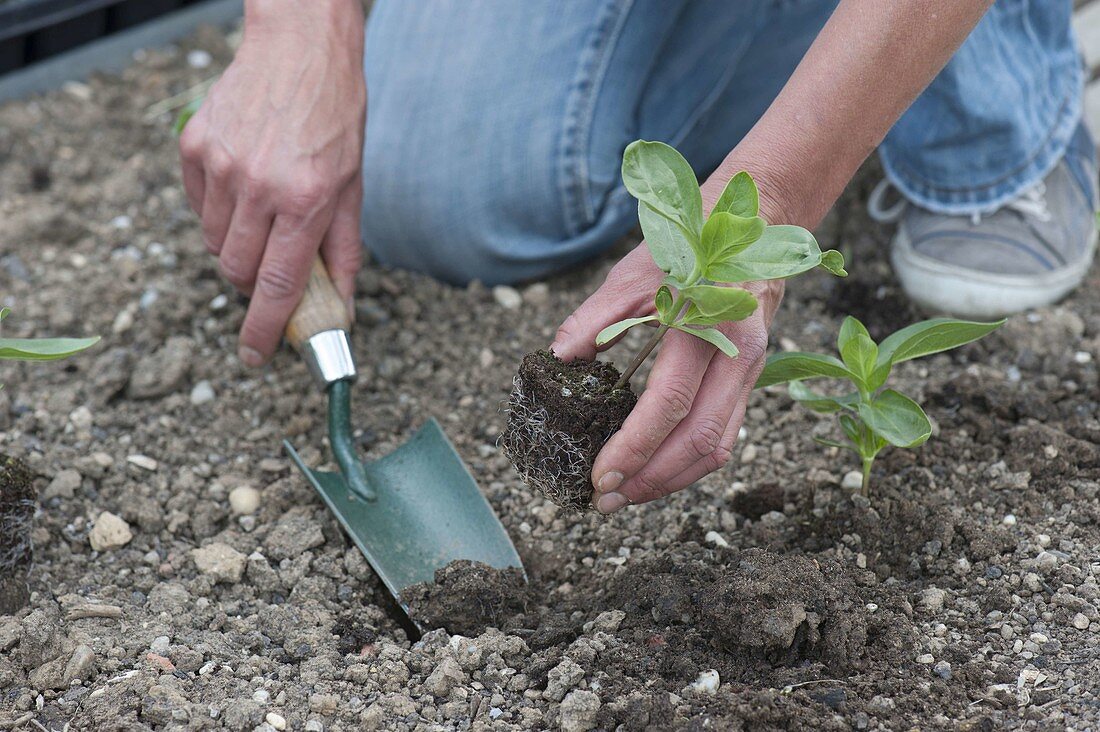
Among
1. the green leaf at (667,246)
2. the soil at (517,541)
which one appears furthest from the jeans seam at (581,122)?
the green leaf at (667,246)

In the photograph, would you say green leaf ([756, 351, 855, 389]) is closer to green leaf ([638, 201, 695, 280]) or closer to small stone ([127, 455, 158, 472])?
green leaf ([638, 201, 695, 280])

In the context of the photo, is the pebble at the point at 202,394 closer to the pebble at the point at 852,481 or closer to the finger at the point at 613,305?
the finger at the point at 613,305

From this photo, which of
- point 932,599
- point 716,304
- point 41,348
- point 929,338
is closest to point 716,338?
point 716,304

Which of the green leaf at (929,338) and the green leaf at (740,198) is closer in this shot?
the green leaf at (740,198)

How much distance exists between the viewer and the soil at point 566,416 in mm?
1228

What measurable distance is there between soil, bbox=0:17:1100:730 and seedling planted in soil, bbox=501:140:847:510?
24 centimetres

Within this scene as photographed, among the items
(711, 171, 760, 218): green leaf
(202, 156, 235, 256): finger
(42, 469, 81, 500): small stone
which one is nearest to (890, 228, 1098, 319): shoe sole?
(711, 171, 760, 218): green leaf

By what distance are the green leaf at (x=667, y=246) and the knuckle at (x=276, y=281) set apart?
0.68 meters

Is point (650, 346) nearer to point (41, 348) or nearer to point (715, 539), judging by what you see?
point (715, 539)

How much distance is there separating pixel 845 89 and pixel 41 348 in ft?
3.31

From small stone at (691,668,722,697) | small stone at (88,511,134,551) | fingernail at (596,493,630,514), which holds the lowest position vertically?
small stone at (88,511,134,551)

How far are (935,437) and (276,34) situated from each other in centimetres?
121

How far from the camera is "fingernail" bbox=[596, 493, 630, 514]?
3.98 ft

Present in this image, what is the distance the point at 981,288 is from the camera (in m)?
1.95
